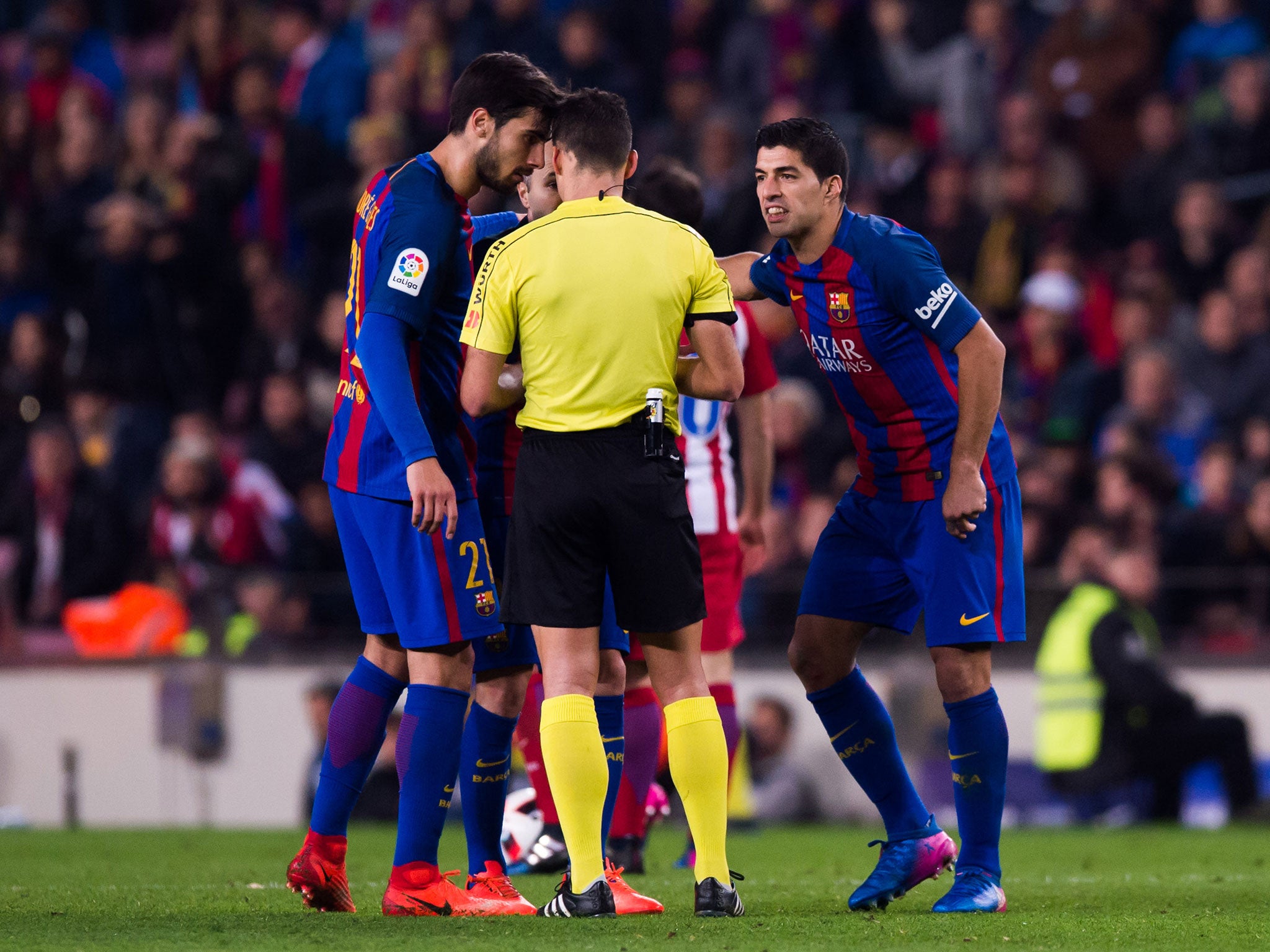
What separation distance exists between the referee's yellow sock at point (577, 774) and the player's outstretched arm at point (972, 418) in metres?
1.17

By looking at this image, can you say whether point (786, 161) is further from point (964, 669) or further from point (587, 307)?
point (964, 669)

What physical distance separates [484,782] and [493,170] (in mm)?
1769

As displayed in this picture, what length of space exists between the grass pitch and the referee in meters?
0.37

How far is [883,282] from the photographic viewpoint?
5.24 meters

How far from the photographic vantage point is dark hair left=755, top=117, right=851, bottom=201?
533 cm

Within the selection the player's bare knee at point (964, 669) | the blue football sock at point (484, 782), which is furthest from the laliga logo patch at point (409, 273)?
the player's bare knee at point (964, 669)

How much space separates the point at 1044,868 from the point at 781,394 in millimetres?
4766

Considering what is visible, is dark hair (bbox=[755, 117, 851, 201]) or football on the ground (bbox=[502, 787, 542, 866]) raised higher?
dark hair (bbox=[755, 117, 851, 201])

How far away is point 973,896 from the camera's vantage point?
5.25m

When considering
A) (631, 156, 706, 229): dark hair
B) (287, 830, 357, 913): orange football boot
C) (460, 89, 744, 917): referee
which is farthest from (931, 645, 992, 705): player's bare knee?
(631, 156, 706, 229): dark hair

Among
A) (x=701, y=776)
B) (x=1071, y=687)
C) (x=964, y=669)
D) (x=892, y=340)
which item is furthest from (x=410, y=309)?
(x=1071, y=687)

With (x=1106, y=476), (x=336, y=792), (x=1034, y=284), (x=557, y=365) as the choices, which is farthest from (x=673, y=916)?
(x=1034, y=284)

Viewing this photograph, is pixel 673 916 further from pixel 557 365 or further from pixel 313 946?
pixel 557 365

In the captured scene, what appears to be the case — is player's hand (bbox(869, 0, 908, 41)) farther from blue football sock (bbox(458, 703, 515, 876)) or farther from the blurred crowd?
blue football sock (bbox(458, 703, 515, 876))
